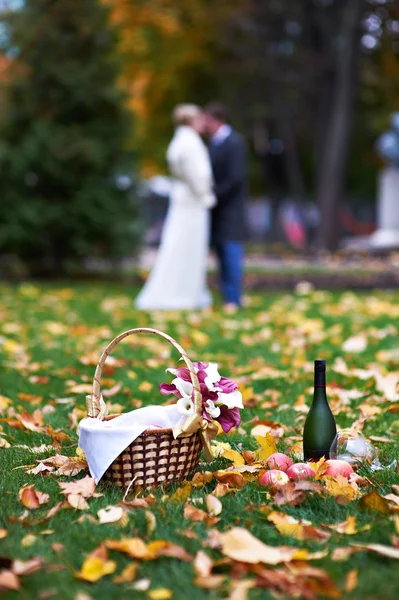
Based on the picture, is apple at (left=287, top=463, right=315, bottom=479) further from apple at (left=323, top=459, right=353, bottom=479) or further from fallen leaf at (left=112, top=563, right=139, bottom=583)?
fallen leaf at (left=112, top=563, right=139, bottom=583)

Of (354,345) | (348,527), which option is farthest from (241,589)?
(354,345)

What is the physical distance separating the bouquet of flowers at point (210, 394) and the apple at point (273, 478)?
27 cm

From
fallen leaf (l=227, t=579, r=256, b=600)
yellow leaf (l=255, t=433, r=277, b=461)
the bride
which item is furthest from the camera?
the bride

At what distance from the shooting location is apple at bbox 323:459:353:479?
296 cm

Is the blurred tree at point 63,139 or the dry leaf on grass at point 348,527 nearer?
the dry leaf on grass at point 348,527

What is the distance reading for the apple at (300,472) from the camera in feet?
9.55

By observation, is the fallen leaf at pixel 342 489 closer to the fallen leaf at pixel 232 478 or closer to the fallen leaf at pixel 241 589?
the fallen leaf at pixel 232 478

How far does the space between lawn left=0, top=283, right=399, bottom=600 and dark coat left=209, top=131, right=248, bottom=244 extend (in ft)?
6.26

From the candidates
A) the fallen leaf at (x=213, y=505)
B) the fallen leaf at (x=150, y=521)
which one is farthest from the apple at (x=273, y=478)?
the fallen leaf at (x=150, y=521)

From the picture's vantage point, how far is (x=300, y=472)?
2918mm

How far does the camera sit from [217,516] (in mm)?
2623

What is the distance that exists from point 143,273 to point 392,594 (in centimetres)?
1349

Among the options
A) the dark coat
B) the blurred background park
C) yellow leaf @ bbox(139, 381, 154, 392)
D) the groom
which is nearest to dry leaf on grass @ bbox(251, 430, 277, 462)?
yellow leaf @ bbox(139, 381, 154, 392)

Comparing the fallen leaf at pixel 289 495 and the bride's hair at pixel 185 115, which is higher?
the bride's hair at pixel 185 115
